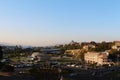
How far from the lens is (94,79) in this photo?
2733 cm

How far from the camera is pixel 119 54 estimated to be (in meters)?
76.4

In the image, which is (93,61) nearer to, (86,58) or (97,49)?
(86,58)

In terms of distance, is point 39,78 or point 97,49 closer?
point 39,78

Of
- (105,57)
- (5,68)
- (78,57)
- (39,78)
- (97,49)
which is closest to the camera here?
(39,78)

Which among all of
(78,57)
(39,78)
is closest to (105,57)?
(78,57)

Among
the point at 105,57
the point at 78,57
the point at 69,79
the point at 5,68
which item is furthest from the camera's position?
the point at 78,57

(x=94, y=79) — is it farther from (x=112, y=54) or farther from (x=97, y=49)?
(x=97, y=49)

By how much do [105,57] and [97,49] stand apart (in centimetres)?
2988

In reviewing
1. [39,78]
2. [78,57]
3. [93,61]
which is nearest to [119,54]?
[93,61]

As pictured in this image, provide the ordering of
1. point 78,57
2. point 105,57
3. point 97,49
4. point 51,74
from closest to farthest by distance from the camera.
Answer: point 51,74, point 105,57, point 78,57, point 97,49

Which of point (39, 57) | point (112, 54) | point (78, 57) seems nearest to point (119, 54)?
point (112, 54)

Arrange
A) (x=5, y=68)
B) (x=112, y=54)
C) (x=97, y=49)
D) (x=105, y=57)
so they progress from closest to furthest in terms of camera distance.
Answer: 1. (x=5, y=68)
2. (x=105, y=57)
3. (x=112, y=54)
4. (x=97, y=49)

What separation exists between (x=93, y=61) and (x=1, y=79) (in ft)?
165

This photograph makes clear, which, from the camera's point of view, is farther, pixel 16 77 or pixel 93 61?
pixel 93 61
